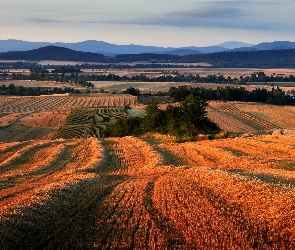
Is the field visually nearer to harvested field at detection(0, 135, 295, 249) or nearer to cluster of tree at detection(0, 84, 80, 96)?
harvested field at detection(0, 135, 295, 249)

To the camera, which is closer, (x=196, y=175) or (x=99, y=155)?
(x=196, y=175)

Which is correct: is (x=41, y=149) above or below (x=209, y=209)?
below

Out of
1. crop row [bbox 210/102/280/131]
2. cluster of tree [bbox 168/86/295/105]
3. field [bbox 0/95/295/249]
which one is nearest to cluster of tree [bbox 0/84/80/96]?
cluster of tree [bbox 168/86/295/105]

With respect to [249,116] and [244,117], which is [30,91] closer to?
[244,117]

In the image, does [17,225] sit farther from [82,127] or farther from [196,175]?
[82,127]

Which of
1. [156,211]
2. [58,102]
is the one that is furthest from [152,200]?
[58,102]

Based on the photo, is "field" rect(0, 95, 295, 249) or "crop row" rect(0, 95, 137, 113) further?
"crop row" rect(0, 95, 137, 113)

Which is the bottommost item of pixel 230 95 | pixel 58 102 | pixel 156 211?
pixel 58 102

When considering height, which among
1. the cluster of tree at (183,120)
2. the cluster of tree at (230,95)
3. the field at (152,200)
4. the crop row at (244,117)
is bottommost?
the crop row at (244,117)

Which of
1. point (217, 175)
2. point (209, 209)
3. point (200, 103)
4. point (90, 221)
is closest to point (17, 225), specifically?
point (90, 221)

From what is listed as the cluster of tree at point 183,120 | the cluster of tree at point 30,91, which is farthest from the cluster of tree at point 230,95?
the cluster of tree at point 183,120

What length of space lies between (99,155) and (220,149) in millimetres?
9528

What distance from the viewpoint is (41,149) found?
38062mm

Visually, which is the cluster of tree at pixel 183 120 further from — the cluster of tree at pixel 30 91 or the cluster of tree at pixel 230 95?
the cluster of tree at pixel 30 91
